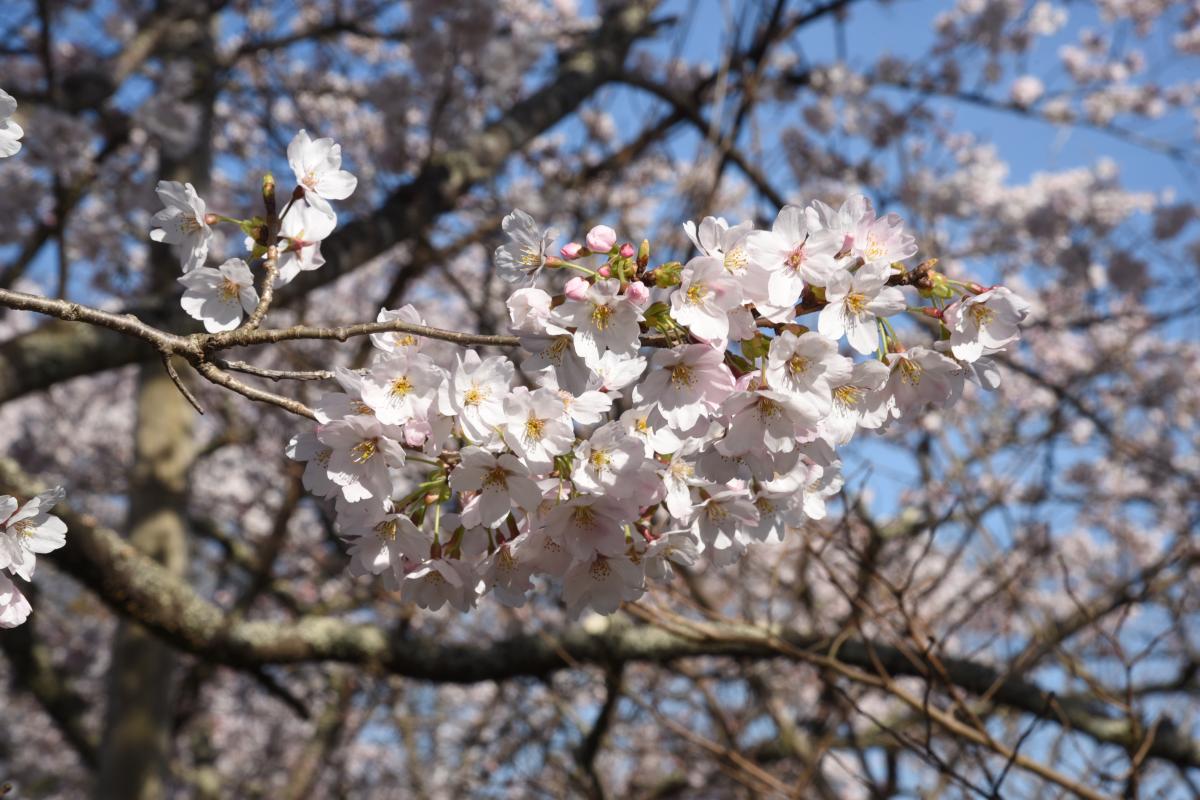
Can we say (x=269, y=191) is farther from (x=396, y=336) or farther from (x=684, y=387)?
(x=684, y=387)

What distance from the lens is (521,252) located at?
3.72 ft

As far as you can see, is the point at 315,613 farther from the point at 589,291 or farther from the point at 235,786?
the point at 589,291

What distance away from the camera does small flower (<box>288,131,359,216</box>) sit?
4.26ft

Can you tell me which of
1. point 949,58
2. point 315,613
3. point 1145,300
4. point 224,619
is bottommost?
point 224,619

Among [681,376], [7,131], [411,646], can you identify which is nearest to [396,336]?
[681,376]

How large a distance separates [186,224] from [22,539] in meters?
0.47

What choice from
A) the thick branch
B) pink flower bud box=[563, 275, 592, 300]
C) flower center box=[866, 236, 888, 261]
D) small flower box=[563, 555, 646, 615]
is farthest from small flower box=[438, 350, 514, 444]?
the thick branch

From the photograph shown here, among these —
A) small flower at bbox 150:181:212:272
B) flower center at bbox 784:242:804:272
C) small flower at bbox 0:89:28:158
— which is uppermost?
flower center at bbox 784:242:804:272

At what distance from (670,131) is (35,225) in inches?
139

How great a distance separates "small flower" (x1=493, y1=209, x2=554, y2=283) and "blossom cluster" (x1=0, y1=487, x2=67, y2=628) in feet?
2.01

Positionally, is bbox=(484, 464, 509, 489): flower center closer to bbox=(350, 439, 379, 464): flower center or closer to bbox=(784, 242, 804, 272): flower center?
bbox=(350, 439, 379, 464): flower center


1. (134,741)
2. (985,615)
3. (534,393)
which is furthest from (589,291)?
(985,615)

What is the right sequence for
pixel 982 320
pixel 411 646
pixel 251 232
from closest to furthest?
pixel 982 320 < pixel 251 232 < pixel 411 646

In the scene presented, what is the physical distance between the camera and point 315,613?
4.84m
